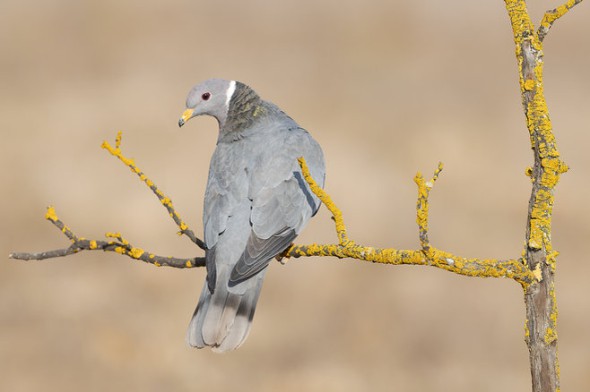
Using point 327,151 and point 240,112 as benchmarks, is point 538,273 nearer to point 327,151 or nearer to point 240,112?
point 240,112

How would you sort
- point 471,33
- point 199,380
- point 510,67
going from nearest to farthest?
point 199,380
point 510,67
point 471,33

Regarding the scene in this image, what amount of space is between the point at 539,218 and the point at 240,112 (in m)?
3.12

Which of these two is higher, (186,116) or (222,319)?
(186,116)

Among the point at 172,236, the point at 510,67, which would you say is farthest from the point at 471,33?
the point at 172,236

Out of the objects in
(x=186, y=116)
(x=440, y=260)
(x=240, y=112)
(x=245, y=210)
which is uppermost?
(x=240, y=112)

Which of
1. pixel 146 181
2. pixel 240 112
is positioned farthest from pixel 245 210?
pixel 146 181

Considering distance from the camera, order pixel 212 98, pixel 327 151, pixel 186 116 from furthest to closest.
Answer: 1. pixel 327 151
2. pixel 212 98
3. pixel 186 116

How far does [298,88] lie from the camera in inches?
588

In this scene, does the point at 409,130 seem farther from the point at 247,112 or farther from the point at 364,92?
the point at 247,112

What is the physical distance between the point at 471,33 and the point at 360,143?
167 inches

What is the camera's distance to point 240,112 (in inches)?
244

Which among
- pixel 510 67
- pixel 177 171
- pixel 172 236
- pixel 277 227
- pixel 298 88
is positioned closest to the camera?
pixel 277 227

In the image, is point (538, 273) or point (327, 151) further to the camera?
point (327, 151)

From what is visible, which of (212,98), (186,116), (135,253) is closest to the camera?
(135,253)
